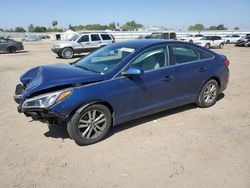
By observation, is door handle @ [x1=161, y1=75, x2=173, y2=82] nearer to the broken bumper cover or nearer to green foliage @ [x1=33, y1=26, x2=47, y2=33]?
the broken bumper cover

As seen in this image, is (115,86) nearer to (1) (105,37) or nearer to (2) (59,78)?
Answer: (2) (59,78)

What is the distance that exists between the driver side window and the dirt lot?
1130 mm

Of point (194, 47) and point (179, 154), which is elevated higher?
point (194, 47)

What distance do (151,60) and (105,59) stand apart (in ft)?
2.94

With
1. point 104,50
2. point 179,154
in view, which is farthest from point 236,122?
point 104,50

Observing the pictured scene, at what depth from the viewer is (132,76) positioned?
13.1 feet

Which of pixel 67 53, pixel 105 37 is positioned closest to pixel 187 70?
pixel 67 53

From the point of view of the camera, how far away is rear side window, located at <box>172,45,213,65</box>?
15.6ft

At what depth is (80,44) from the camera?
16562mm

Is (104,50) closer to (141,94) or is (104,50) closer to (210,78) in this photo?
(141,94)

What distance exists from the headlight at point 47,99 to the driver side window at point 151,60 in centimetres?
129

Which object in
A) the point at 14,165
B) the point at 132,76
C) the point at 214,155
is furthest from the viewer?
the point at 132,76

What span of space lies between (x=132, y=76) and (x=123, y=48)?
858mm

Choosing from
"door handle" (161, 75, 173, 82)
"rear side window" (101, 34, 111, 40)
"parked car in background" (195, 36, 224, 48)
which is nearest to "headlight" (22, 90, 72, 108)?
"door handle" (161, 75, 173, 82)
